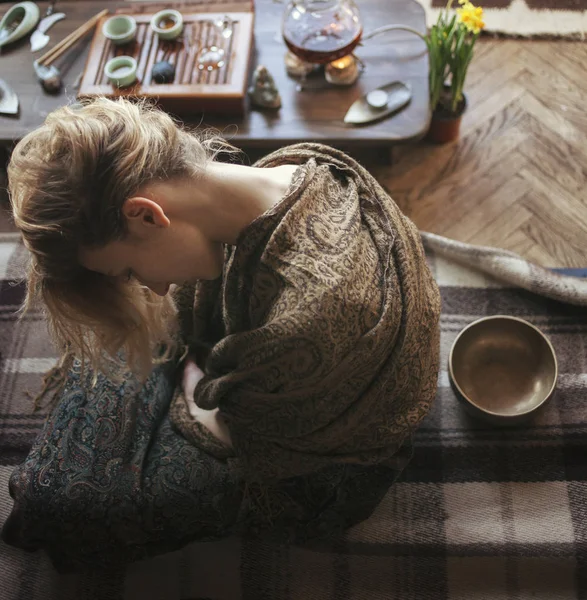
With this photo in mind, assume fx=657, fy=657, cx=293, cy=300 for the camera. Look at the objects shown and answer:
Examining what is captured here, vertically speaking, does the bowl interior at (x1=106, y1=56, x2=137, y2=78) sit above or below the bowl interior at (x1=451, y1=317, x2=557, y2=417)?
above

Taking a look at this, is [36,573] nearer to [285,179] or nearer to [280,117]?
[285,179]

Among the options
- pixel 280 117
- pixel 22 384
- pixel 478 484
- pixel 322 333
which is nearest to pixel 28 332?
pixel 22 384

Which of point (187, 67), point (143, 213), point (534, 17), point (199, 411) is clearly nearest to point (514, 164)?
point (534, 17)

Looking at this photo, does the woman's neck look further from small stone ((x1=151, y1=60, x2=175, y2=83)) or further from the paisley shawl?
small stone ((x1=151, y1=60, x2=175, y2=83))

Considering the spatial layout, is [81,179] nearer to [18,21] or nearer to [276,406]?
[276,406]

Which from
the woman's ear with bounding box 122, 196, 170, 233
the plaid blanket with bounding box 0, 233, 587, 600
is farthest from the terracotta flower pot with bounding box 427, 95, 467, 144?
the woman's ear with bounding box 122, 196, 170, 233

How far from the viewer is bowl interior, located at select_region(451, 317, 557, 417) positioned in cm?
137

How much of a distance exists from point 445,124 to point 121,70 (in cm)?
87

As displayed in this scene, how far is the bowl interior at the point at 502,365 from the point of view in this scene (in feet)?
4.49

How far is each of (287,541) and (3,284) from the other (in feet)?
3.11

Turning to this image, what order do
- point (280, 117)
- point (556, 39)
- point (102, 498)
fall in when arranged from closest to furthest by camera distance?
point (102, 498), point (280, 117), point (556, 39)

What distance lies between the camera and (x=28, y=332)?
156 cm

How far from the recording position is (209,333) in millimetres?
1332

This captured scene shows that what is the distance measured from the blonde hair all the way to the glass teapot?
2.03ft
